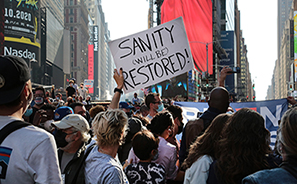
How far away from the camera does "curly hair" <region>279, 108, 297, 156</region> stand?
1791mm

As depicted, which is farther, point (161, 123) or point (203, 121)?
point (161, 123)

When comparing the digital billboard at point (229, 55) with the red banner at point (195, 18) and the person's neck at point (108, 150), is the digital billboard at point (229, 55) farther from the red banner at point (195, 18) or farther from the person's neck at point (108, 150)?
the person's neck at point (108, 150)

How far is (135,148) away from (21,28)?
162 ft

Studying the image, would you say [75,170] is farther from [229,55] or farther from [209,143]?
[229,55]

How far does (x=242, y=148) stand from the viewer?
255cm

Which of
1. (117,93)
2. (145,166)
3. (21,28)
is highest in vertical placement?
(21,28)

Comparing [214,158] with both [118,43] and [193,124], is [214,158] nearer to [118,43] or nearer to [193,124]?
[193,124]

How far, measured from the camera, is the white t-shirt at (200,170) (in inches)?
107

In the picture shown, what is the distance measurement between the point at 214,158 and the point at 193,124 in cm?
105

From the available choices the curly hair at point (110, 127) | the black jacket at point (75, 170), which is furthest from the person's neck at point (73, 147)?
the curly hair at point (110, 127)

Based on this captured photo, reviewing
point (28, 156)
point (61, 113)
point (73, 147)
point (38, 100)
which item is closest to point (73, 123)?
point (73, 147)

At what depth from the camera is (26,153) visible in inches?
71.7

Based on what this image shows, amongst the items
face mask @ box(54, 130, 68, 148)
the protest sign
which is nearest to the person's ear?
face mask @ box(54, 130, 68, 148)

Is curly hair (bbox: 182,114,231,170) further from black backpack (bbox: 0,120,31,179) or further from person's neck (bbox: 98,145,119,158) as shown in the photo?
black backpack (bbox: 0,120,31,179)
